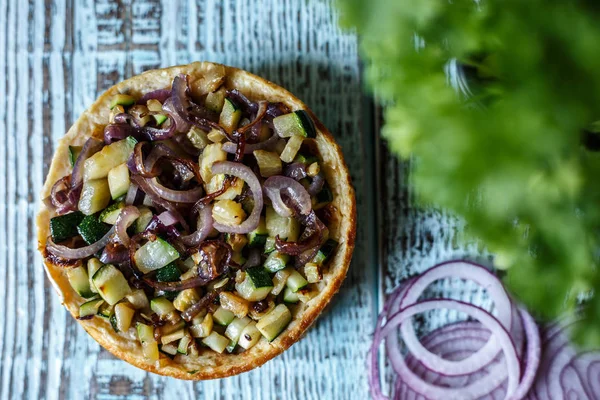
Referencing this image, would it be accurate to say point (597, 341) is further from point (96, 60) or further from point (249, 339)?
point (96, 60)

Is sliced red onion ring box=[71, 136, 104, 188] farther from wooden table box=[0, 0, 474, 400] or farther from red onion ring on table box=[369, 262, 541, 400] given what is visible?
red onion ring on table box=[369, 262, 541, 400]

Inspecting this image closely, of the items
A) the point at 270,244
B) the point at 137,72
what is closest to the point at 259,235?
the point at 270,244

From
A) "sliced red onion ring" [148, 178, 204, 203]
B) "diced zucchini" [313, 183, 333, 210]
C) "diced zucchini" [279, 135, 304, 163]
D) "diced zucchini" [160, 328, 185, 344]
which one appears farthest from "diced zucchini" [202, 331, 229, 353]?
"diced zucchini" [279, 135, 304, 163]

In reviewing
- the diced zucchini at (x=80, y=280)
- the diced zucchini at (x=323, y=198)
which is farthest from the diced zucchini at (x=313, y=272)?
the diced zucchini at (x=80, y=280)

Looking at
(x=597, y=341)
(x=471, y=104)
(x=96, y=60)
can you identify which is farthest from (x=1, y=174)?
(x=597, y=341)

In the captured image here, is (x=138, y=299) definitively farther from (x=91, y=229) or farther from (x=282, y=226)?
(x=282, y=226)

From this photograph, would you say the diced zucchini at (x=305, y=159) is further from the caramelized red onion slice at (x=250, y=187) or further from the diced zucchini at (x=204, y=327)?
the diced zucchini at (x=204, y=327)
